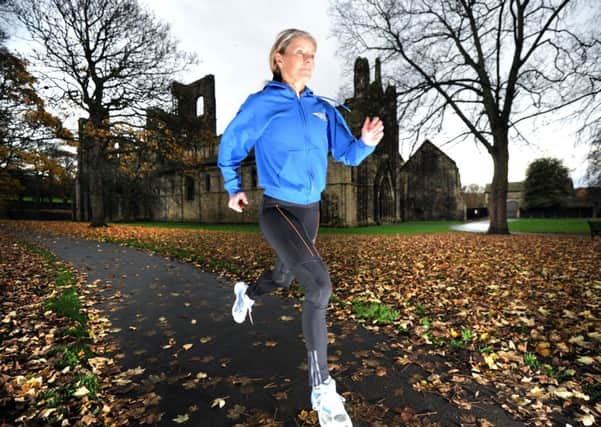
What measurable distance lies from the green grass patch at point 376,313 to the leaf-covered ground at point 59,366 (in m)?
2.89

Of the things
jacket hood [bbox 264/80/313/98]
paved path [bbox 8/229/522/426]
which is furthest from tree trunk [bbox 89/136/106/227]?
jacket hood [bbox 264/80/313/98]

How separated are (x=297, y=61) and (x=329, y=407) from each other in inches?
92.1

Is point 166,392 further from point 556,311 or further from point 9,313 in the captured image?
point 556,311

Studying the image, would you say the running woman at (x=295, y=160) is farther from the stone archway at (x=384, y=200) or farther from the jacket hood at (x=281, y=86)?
the stone archway at (x=384, y=200)

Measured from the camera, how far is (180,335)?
145 inches

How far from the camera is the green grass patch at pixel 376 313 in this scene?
4.25 meters

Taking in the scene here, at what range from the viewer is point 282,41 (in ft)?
7.40

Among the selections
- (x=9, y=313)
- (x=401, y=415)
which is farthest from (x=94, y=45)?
(x=401, y=415)

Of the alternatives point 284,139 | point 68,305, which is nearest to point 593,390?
point 284,139

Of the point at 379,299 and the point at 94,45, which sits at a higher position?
the point at 94,45

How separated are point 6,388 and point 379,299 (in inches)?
178

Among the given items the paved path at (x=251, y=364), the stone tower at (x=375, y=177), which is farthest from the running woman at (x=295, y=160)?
the stone tower at (x=375, y=177)

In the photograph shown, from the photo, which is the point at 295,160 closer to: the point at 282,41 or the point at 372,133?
the point at 372,133

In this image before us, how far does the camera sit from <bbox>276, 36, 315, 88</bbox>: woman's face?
2.21 meters
